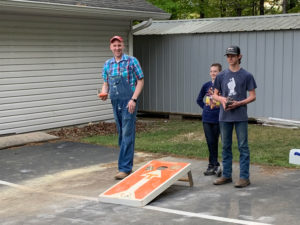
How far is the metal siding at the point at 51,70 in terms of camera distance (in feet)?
39.1

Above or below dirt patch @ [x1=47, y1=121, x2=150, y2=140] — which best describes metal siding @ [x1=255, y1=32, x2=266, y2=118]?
above

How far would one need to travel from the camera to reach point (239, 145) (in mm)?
6824

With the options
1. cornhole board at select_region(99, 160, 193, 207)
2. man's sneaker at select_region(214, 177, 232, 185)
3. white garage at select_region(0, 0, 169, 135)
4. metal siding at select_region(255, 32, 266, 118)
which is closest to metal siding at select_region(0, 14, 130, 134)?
white garage at select_region(0, 0, 169, 135)

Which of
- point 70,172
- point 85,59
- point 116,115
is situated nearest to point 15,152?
point 70,172

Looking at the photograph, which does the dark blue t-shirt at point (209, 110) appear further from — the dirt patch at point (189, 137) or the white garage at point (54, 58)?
the white garage at point (54, 58)

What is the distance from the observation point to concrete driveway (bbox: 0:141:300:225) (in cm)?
563

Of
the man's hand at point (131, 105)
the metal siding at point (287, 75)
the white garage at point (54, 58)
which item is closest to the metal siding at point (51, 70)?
the white garage at point (54, 58)

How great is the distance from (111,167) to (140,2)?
7.61 metres

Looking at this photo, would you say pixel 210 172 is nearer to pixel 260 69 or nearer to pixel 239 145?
pixel 239 145

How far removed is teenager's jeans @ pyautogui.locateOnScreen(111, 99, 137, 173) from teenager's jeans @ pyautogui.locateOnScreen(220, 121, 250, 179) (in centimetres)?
141

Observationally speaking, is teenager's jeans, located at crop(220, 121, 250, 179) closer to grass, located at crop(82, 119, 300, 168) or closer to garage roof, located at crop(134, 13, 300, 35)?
grass, located at crop(82, 119, 300, 168)

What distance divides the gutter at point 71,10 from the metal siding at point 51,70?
1.76ft

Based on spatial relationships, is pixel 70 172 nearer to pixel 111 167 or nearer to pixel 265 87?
pixel 111 167

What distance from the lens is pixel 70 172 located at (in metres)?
8.25
